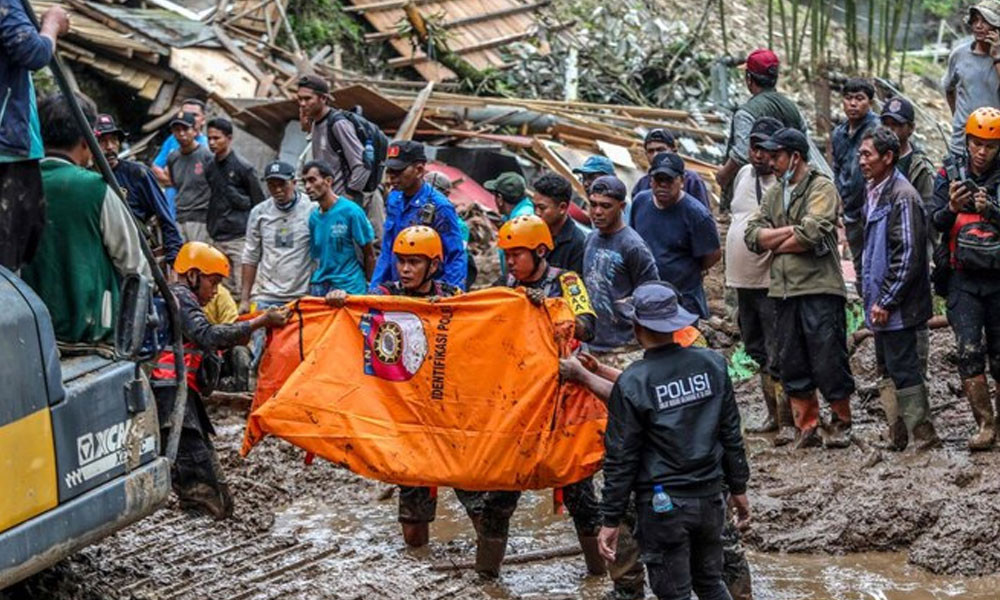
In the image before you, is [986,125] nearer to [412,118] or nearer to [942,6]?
[412,118]

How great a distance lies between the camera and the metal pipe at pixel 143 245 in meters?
6.09

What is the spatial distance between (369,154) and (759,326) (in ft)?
11.0

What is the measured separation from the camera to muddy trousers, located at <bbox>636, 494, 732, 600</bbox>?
6613mm

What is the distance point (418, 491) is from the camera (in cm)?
872

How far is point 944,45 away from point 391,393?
23.5 meters

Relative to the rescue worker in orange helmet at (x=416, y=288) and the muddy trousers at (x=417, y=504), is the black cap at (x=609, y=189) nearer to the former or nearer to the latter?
the rescue worker in orange helmet at (x=416, y=288)

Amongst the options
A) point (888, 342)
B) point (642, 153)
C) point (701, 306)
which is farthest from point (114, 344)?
point (642, 153)

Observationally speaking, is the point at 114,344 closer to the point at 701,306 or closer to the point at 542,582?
the point at 542,582

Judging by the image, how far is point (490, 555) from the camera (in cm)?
826

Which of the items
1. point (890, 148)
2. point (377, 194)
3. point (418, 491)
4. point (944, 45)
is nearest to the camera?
point (418, 491)

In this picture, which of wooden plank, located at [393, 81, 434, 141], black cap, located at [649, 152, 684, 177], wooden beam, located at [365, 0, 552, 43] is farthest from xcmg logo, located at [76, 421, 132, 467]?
wooden beam, located at [365, 0, 552, 43]

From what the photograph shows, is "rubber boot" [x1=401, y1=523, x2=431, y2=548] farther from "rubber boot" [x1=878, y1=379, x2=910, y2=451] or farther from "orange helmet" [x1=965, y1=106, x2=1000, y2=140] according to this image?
"orange helmet" [x1=965, y1=106, x2=1000, y2=140]

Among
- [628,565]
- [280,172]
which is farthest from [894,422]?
[280,172]

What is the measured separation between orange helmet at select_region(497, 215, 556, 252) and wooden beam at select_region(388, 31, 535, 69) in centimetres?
1289
